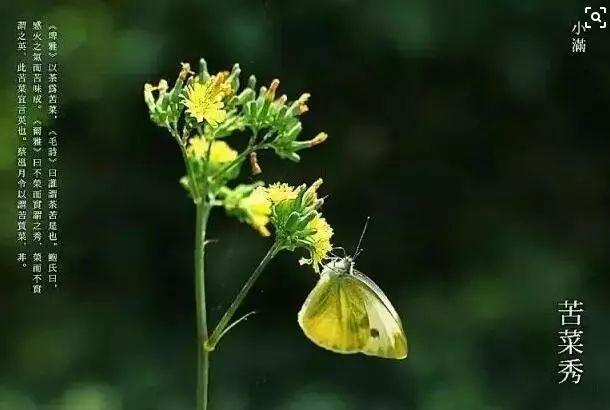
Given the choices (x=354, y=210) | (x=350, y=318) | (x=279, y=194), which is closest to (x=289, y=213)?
(x=279, y=194)

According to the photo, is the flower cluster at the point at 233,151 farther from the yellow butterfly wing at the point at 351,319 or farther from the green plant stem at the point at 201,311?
the yellow butterfly wing at the point at 351,319

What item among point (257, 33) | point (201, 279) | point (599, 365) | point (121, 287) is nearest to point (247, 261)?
point (121, 287)

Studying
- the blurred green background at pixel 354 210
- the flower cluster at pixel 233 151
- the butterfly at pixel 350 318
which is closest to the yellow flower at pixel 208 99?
the flower cluster at pixel 233 151

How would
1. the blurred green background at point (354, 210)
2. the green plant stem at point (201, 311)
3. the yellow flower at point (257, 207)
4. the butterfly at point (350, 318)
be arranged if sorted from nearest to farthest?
1. the green plant stem at point (201, 311)
2. the yellow flower at point (257, 207)
3. the butterfly at point (350, 318)
4. the blurred green background at point (354, 210)

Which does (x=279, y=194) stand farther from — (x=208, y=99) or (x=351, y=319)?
(x=351, y=319)

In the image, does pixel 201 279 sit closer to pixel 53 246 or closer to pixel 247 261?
pixel 53 246

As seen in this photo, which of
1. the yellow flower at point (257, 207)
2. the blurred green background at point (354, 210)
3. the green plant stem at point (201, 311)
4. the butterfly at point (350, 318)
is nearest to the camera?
the green plant stem at point (201, 311)
